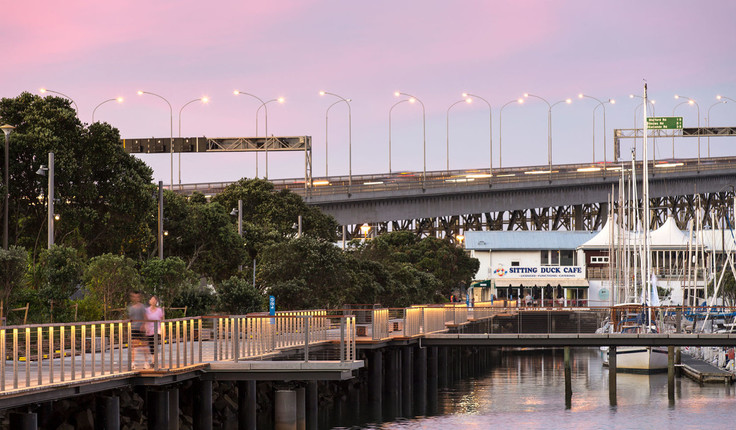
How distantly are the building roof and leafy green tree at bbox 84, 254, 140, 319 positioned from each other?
9329 cm

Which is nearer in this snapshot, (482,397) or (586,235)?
(482,397)

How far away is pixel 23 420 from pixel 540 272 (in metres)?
111

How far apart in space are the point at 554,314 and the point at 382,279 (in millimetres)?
27160

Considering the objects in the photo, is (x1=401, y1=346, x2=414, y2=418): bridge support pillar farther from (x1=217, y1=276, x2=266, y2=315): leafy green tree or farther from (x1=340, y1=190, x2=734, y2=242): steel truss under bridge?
(x1=340, y1=190, x2=734, y2=242): steel truss under bridge

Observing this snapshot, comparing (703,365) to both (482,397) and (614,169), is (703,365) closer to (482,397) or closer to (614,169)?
(482,397)

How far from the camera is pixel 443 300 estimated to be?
109875 mm

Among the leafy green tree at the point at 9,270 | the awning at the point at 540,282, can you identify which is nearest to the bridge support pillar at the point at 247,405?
the leafy green tree at the point at 9,270

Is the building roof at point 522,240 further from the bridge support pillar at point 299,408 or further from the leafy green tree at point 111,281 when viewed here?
the bridge support pillar at point 299,408

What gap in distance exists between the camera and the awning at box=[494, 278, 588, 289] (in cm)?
13288

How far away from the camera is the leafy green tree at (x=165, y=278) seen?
56281mm

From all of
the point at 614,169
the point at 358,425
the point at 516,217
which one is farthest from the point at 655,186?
the point at 358,425

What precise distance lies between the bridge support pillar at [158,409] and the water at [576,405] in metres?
18.2

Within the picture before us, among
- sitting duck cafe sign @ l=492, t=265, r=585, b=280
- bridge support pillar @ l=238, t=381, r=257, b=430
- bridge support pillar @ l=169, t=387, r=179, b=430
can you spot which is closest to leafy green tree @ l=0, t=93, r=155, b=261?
bridge support pillar @ l=238, t=381, r=257, b=430

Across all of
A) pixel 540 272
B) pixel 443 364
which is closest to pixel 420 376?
pixel 443 364
